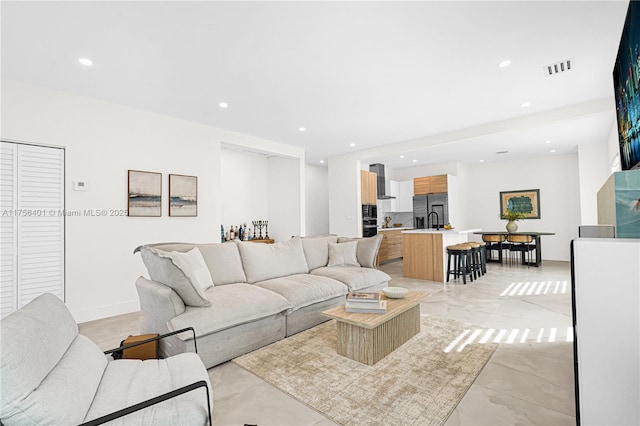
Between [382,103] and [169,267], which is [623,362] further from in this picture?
[382,103]

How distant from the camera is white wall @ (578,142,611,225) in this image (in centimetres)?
578

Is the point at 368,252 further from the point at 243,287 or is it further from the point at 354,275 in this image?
the point at 243,287

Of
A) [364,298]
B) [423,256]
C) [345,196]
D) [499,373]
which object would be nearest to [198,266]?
[364,298]

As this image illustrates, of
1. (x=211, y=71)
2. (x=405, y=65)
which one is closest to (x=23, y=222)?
(x=211, y=71)

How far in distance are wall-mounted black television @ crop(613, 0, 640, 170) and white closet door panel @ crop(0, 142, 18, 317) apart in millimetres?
5245

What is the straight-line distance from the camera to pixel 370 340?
2.35 metres

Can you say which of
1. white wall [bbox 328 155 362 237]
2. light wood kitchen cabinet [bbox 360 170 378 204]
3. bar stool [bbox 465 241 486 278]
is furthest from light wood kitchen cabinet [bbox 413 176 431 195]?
bar stool [bbox 465 241 486 278]

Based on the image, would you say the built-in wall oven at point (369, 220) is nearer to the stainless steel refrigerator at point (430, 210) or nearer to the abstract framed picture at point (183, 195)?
the stainless steel refrigerator at point (430, 210)

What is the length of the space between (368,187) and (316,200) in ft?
5.43

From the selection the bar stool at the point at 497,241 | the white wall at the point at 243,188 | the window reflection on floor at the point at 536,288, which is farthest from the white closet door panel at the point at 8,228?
the bar stool at the point at 497,241

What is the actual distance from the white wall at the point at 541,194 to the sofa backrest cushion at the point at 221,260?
283 inches

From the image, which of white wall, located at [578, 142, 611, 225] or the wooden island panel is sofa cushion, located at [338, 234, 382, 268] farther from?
white wall, located at [578, 142, 611, 225]

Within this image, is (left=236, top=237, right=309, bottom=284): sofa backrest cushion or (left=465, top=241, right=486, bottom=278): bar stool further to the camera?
(left=465, top=241, right=486, bottom=278): bar stool

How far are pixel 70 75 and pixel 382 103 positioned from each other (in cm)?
367
